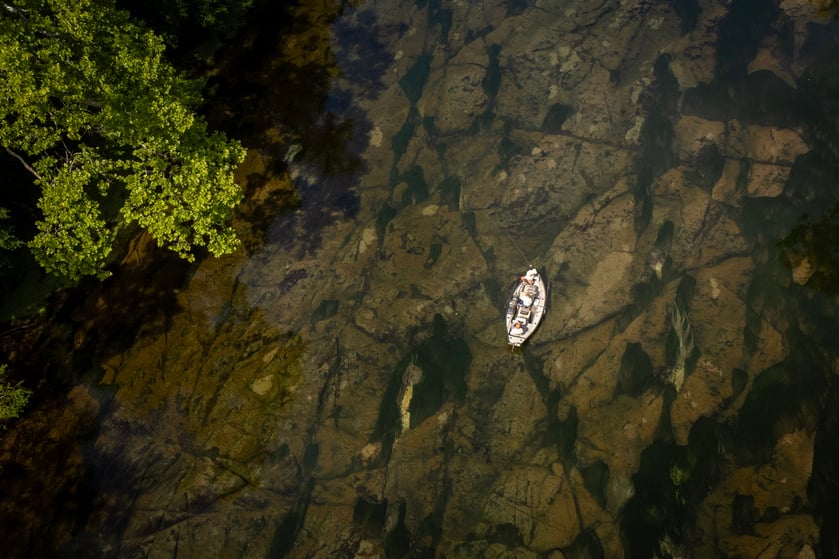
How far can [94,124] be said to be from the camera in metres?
24.5

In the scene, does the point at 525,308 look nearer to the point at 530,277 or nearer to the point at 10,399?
the point at 530,277

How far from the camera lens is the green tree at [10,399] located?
77.8 feet

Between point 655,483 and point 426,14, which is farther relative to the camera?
point 426,14

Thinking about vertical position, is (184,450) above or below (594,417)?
below

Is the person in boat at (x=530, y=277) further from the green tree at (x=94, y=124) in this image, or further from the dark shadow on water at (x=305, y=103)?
the green tree at (x=94, y=124)

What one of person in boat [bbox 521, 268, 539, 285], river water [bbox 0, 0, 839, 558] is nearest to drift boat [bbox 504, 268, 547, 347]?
person in boat [bbox 521, 268, 539, 285]

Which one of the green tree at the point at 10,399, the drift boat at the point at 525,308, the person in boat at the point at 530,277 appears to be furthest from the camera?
the person in boat at the point at 530,277

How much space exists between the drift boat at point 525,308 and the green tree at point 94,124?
11.8 m

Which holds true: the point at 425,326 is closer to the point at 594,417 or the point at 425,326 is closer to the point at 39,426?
the point at 594,417

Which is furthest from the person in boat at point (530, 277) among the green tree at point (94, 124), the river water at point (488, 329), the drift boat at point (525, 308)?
the green tree at point (94, 124)

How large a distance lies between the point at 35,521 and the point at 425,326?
16.5m

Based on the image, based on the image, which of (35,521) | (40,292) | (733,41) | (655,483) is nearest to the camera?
(655,483)

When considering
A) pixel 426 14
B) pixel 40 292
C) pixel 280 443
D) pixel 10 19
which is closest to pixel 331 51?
pixel 426 14

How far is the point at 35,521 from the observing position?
22.8 meters
